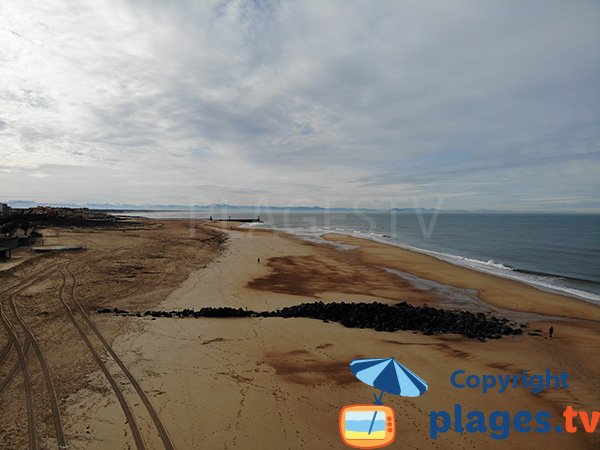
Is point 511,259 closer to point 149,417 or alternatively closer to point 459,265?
point 459,265

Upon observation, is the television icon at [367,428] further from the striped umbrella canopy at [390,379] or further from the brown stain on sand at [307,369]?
the brown stain on sand at [307,369]

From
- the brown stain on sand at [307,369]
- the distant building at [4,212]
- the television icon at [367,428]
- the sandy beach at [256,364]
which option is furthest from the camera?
the distant building at [4,212]

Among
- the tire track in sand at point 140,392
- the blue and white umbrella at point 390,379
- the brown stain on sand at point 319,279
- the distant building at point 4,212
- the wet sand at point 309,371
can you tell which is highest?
the distant building at point 4,212

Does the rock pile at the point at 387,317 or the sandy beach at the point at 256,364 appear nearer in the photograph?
the sandy beach at the point at 256,364

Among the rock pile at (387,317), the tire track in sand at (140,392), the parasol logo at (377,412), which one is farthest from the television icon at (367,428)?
the rock pile at (387,317)

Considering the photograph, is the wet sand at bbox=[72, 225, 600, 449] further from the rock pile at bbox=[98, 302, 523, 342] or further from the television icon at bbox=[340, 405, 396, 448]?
the rock pile at bbox=[98, 302, 523, 342]

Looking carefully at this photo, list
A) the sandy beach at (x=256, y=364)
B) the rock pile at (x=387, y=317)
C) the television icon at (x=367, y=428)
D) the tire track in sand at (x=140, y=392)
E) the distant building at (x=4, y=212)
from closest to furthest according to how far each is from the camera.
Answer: the tire track in sand at (x=140, y=392), the television icon at (x=367, y=428), the sandy beach at (x=256, y=364), the rock pile at (x=387, y=317), the distant building at (x=4, y=212)

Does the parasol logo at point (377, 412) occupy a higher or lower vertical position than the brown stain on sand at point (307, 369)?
higher
